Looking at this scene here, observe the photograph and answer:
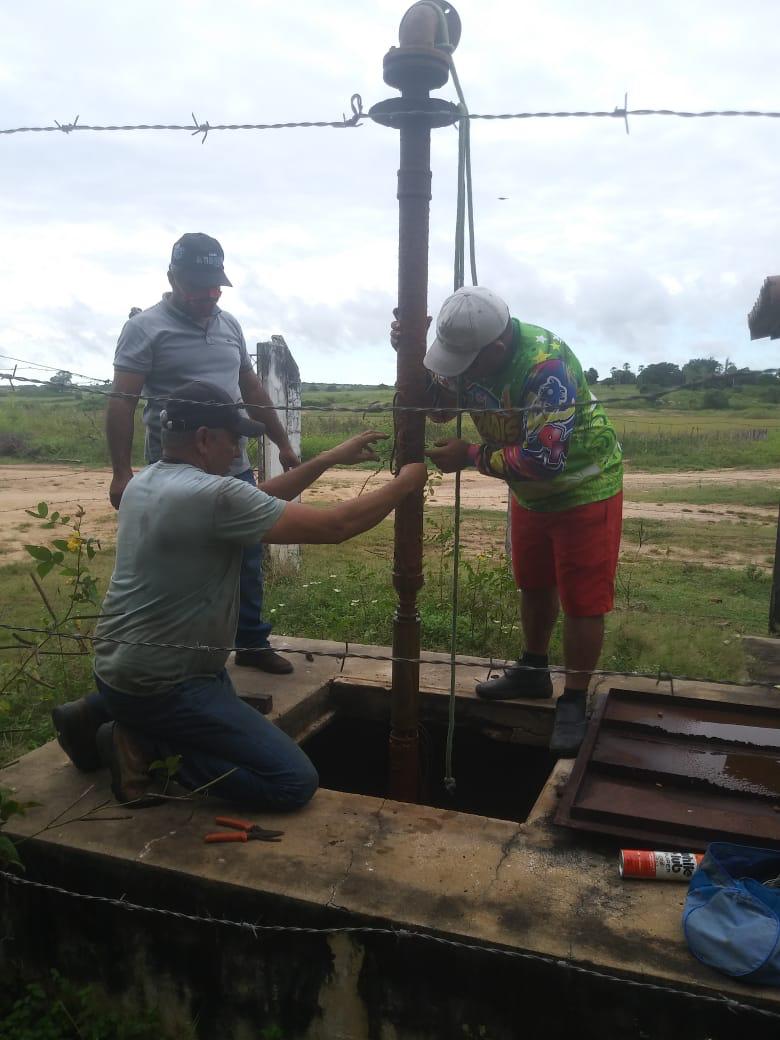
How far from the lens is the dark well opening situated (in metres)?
3.81

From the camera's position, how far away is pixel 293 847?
254 cm

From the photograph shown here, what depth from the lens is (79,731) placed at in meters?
3.00

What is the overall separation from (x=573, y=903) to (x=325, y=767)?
2.00 m

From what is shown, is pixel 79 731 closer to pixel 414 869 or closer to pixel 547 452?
pixel 414 869

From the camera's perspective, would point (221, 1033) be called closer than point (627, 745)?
Yes

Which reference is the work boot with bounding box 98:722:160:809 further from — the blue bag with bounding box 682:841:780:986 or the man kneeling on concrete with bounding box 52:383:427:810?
the blue bag with bounding box 682:841:780:986

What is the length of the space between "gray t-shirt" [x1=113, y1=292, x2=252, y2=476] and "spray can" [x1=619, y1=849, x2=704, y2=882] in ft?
6.86

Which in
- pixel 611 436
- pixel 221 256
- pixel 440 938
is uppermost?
pixel 221 256

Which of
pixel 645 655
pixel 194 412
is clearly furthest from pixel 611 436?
pixel 645 655

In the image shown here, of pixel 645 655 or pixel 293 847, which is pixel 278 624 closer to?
pixel 645 655

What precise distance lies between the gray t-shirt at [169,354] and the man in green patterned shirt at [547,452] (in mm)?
995

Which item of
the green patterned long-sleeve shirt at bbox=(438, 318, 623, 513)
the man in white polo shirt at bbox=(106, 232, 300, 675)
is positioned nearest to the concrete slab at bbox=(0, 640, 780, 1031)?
the man in white polo shirt at bbox=(106, 232, 300, 675)

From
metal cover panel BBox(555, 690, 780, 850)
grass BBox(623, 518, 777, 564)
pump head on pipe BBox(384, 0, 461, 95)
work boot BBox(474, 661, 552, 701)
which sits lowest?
metal cover panel BBox(555, 690, 780, 850)

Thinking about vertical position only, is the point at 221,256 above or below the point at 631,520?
above
